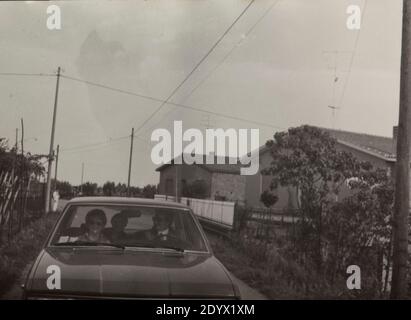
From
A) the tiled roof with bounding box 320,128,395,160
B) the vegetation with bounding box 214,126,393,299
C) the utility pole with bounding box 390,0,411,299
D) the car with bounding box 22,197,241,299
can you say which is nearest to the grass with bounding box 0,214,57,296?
the car with bounding box 22,197,241,299

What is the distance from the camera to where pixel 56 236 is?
4.71 metres

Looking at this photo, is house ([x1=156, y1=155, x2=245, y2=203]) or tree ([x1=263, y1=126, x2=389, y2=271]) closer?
tree ([x1=263, y1=126, x2=389, y2=271])

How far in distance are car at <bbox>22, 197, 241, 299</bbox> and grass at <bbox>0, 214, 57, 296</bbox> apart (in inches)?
55.3

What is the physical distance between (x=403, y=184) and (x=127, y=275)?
3979 mm

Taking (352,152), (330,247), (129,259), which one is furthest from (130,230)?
(352,152)

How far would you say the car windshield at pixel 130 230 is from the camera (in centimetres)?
470

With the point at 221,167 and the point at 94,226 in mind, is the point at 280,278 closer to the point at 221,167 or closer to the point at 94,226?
the point at 94,226

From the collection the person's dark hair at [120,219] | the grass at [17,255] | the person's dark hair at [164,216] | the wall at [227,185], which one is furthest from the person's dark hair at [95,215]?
the wall at [227,185]

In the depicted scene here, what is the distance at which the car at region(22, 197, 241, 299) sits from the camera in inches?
144

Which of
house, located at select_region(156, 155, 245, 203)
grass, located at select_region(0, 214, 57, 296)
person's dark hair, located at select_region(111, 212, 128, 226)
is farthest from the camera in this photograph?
house, located at select_region(156, 155, 245, 203)

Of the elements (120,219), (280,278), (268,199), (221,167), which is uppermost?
(221,167)

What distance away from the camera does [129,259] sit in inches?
166

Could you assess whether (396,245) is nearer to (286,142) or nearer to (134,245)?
(134,245)

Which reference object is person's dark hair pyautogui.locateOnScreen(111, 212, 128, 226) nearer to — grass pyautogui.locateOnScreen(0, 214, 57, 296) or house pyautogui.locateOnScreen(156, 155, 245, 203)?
grass pyautogui.locateOnScreen(0, 214, 57, 296)
